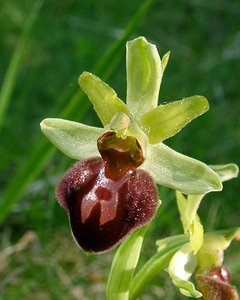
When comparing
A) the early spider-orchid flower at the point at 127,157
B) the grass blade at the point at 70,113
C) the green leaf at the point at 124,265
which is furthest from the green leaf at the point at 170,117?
the grass blade at the point at 70,113

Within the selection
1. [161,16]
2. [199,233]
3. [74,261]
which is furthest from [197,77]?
[199,233]

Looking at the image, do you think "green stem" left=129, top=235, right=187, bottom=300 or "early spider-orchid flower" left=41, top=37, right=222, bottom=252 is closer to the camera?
"early spider-orchid flower" left=41, top=37, right=222, bottom=252

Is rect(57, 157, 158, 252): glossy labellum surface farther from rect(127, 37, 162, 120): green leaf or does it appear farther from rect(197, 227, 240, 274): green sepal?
rect(197, 227, 240, 274): green sepal

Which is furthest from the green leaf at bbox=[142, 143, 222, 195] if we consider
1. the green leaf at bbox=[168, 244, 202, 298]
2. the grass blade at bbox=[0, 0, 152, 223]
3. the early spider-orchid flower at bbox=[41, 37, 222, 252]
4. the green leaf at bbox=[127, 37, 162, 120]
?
the grass blade at bbox=[0, 0, 152, 223]

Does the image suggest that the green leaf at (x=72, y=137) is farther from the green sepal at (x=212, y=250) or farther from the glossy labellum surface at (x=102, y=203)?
the green sepal at (x=212, y=250)

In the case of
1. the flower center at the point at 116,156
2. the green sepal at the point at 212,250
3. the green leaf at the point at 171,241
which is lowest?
the green sepal at the point at 212,250

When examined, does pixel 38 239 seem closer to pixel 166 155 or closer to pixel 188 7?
pixel 166 155
